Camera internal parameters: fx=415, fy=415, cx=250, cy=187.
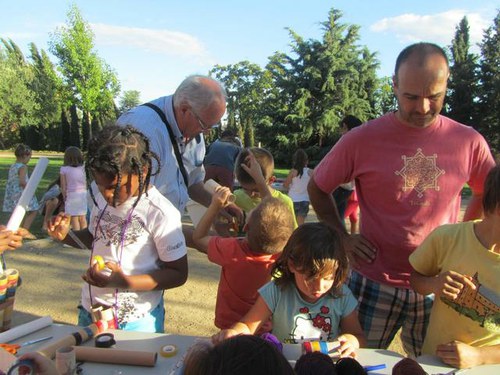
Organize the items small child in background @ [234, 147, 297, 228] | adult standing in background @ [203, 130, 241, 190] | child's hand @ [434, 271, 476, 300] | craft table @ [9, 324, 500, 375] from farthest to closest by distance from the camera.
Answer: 1. adult standing in background @ [203, 130, 241, 190]
2. small child in background @ [234, 147, 297, 228]
3. child's hand @ [434, 271, 476, 300]
4. craft table @ [9, 324, 500, 375]

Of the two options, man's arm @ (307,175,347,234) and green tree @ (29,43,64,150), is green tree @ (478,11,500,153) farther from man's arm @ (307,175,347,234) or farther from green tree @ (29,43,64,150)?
green tree @ (29,43,64,150)

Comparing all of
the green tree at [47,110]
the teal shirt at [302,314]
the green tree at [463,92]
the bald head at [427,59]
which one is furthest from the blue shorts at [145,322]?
the green tree at [47,110]

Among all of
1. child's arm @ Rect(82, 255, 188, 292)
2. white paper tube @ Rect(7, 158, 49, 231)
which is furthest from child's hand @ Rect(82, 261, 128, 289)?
white paper tube @ Rect(7, 158, 49, 231)

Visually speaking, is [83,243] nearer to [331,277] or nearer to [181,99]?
[181,99]

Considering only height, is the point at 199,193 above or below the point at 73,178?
above

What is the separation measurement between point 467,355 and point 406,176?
792 millimetres

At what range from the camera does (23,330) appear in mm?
1692

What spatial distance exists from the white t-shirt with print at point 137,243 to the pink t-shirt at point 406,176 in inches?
36.7

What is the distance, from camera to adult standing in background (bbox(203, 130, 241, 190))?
16.5 ft

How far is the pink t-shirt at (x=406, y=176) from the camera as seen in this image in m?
1.94

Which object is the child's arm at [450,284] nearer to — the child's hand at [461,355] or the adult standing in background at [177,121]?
the child's hand at [461,355]

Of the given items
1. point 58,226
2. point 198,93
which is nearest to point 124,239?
point 58,226

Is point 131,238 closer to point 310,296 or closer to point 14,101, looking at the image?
point 310,296

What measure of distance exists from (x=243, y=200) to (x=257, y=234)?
1.30 m
